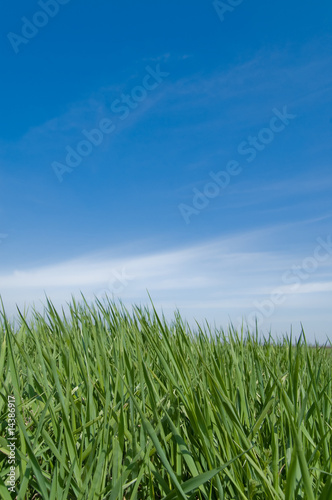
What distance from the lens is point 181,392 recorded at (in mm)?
1212

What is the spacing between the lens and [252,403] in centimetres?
154

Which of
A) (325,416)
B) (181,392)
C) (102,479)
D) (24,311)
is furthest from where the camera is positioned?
(24,311)

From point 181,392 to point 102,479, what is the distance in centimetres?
31

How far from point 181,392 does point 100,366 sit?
41cm

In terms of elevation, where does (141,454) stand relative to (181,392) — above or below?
below

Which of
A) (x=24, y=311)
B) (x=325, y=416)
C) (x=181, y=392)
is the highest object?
(x=24, y=311)

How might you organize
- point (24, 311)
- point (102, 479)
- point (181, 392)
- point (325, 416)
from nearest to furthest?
point (102, 479)
point (181, 392)
point (325, 416)
point (24, 311)

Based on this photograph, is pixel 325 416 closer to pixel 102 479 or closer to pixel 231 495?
pixel 231 495

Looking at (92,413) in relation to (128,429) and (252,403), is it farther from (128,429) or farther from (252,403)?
(252,403)

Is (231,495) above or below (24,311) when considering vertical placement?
below

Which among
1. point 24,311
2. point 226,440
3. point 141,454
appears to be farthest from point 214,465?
point 24,311

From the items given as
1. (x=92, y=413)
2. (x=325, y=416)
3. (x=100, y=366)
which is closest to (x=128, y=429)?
(x=92, y=413)

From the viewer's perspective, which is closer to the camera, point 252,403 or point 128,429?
point 128,429

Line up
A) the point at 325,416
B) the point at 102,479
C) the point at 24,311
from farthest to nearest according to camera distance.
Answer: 1. the point at 24,311
2. the point at 325,416
3. the point at 102,479
